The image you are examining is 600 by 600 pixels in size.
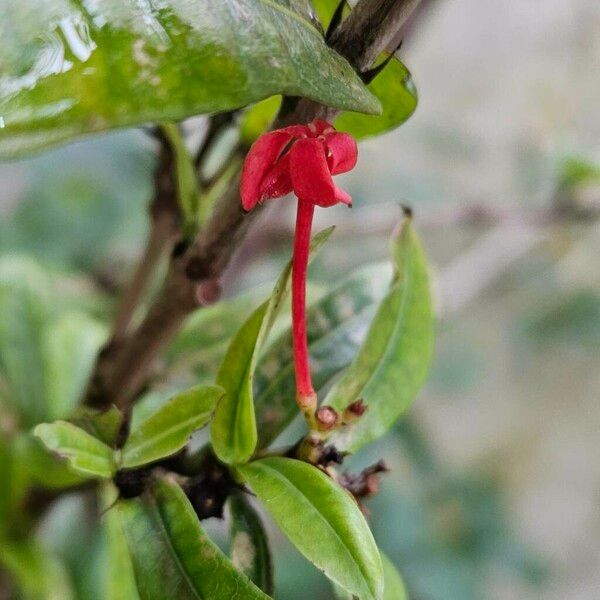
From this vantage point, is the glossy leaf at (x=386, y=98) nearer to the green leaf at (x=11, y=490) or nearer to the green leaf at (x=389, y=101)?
the green leaf at (x=389, y=101)

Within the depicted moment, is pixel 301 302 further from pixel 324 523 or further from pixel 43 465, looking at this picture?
pixel 43 465

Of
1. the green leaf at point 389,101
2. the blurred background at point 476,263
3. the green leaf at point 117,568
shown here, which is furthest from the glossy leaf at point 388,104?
the blurred background at point 476,263

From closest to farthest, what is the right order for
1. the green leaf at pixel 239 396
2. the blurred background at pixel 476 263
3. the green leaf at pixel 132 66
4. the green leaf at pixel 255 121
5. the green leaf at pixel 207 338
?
the green leaf at pixel 132 66, the green leaf at pixel 239 396, the green leaf at pixel 255 121, the green leaf at pixel 207 338, the blurred background at pixel 476 263

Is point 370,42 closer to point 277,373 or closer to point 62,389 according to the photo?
point 277,373

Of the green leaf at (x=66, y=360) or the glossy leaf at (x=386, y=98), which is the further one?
the green leaf at (x=66, y=360)

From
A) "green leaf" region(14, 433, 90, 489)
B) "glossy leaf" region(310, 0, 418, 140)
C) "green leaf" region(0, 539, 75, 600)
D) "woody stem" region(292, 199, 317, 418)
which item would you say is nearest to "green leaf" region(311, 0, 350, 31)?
"glossy leaf" region(310, 0, 418, 140)

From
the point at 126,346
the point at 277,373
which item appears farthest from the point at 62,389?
the point at 277,373

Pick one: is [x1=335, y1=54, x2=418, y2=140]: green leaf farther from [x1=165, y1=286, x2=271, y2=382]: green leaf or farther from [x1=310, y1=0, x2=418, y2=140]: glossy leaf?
[x1=165, y1=286, x2=271, y2=382]: green leaf
